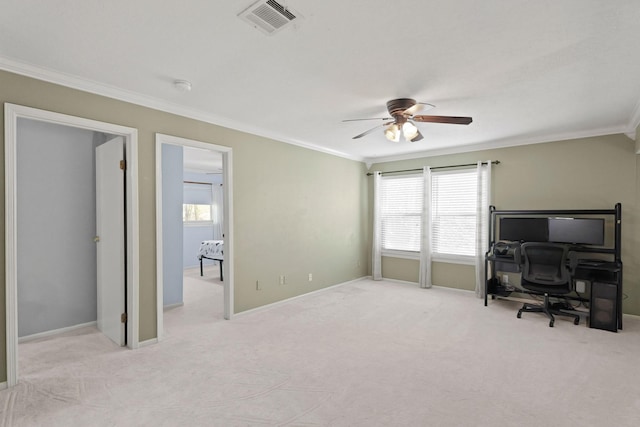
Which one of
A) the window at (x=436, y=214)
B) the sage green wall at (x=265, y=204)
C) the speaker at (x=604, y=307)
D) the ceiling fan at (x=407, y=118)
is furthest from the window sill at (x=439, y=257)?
the ceiling fan at (x=407, y=118)

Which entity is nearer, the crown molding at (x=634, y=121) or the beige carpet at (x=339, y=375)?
the beige carpet at (x=339, y=375)

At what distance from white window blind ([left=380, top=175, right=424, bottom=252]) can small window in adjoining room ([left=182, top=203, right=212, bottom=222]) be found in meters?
4.89

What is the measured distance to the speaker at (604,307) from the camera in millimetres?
3723

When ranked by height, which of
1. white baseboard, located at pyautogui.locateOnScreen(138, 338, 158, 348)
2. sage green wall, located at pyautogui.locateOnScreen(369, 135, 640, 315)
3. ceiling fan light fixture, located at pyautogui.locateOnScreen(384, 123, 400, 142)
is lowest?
white baseboard, located at pyautogui.locateOnScreen(138, 338, 158, 348)

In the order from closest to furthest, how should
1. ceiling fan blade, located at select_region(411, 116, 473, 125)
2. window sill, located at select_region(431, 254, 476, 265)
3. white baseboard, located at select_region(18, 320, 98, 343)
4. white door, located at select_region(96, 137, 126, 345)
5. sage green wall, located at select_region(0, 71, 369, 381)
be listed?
1. sage green wall, located at select_region(0, 71, 369, 381)
2. ceiling fan blade, located at select_region(411, 116, 473, 125)
3. white door, located at select_region(96, 137, 126, 345)
4. white baseboard, located at select_region(18, 320, 98, 343)
5. window sill, located at select_region(431, 254, 476, 265)

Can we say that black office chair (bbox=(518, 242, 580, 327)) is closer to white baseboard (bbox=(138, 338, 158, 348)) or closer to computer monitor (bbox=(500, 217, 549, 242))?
computer monitor (bbox=(500, 217, 549, 242))

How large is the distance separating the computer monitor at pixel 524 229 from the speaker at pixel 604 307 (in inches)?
36.4

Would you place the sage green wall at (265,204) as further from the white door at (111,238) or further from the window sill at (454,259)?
the window sill at (454,259)

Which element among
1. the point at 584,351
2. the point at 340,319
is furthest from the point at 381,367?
the point at 584,351

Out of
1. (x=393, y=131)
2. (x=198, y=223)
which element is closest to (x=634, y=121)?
(x=393, y=131)

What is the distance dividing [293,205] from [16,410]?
3582mm

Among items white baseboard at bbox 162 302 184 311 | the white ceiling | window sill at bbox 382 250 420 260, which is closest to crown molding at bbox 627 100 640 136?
the white ceiling

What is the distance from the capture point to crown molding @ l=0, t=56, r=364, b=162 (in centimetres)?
252

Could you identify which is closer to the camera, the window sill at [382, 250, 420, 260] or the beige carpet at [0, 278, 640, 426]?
the beige carpet at [0, 278, 640, 426]
